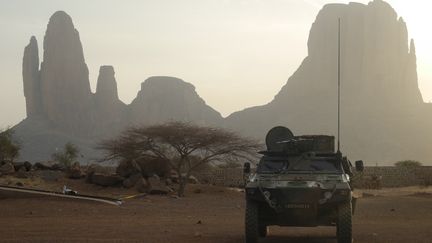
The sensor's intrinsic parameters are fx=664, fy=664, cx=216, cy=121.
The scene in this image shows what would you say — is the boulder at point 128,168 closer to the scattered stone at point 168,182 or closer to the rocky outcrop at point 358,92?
the scattered stone at point 168,182

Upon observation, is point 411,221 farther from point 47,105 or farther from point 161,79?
point 161,79

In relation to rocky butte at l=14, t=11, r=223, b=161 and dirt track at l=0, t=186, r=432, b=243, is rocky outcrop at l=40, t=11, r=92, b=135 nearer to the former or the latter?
rocky butte at l=14, t=11, r=223, b=161

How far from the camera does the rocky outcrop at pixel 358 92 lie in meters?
111

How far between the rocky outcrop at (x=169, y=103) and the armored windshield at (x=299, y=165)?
4652 inches

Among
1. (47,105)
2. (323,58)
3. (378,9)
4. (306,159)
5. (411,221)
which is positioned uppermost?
(378,9)

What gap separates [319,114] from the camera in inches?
4663

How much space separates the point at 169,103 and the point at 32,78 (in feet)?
93.7

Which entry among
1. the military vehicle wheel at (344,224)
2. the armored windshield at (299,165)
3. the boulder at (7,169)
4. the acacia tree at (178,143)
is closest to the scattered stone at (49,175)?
the boulder at (7,169)

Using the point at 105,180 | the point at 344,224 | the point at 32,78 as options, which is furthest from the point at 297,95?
the point at 344,224

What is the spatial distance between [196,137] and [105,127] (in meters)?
96.4

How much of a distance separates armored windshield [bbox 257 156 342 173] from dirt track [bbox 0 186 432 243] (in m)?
1.54

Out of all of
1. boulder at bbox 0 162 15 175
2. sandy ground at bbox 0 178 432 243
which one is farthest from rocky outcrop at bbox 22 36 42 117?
sandy ground at bbox 0 178 432 243

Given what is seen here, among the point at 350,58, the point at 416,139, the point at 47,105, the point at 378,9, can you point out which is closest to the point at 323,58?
the point at 350,58

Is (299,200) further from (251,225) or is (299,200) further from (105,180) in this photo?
(105,180)
